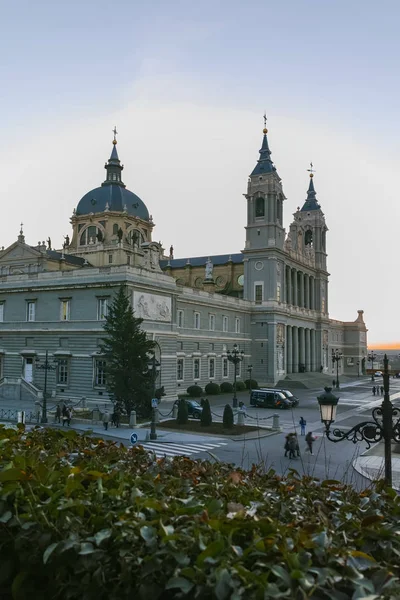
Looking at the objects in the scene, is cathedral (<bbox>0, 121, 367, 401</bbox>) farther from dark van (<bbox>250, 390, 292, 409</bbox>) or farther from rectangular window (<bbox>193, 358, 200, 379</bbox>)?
dark van (<bbox>250, 390, 292, 409</bbox>)

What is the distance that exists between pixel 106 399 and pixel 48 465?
119 ft

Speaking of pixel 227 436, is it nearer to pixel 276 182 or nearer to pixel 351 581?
pixel 351 581

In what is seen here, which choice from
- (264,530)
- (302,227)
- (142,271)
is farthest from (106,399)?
(302,227)

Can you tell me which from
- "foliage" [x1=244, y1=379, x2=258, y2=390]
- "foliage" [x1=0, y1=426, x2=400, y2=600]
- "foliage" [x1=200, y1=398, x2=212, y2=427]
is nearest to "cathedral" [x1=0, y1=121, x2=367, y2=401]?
"foliage" [x1=244, y1=379, x2=258, y2=390]

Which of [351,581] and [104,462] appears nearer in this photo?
[351,581]

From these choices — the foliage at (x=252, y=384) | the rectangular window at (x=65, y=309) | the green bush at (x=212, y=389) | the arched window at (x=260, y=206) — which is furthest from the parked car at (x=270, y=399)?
the arched window at (x=260, y=206)

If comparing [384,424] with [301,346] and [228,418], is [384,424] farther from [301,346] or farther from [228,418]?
[301,346]

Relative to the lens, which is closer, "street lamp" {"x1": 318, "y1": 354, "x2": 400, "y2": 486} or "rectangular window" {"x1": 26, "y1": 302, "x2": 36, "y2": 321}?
"street lamp" {"x1": 318, "y1": 354, "x2": 400, "y2": 486}

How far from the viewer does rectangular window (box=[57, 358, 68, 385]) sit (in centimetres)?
4372

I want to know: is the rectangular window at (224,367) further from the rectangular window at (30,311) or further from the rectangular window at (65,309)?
the rectangular window at (30,311)

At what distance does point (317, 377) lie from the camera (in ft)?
244

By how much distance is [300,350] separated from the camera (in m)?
78.7

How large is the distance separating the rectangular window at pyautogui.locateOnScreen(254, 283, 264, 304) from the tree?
3325 centimetres

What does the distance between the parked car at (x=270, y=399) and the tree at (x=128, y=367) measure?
39.5 feet
